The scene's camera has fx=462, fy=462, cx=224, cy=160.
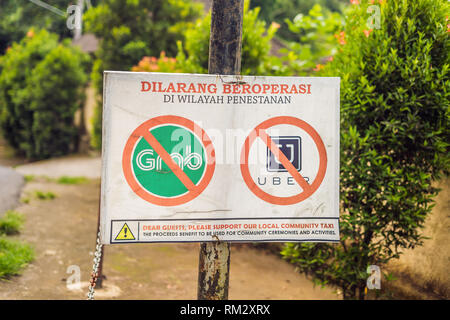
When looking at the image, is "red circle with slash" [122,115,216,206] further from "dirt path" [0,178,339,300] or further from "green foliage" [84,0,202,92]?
"green foliage" [84,0,202,92]

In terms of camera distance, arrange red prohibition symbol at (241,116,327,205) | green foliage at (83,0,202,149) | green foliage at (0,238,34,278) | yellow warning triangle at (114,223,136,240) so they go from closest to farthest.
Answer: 1. yellow warning triangle at (114,223,136,240)
2. red prohibition symbol at (241,116,327,205)
3. green foliage at (0,238,34,278)
4. green foliage at (83,0,202,149)

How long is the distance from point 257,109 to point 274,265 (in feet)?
14.2

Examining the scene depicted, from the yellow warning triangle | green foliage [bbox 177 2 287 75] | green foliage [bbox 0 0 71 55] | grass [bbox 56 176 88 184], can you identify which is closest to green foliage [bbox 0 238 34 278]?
the yellow warning triangle

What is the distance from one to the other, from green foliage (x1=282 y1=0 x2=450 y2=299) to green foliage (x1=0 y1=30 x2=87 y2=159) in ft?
40.3

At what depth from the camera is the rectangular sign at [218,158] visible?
2.50 metres

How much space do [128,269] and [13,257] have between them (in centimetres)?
142

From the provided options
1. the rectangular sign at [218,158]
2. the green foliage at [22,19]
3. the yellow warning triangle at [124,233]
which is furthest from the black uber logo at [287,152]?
the green foliage at [22,19]

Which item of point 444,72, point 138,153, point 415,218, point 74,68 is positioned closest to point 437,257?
point 415,218

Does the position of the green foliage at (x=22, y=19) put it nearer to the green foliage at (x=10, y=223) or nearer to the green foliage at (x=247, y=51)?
the green foliage at (x=10, y=223)

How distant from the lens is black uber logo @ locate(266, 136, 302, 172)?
2619 mm

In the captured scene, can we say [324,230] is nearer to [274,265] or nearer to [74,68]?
[274,265]

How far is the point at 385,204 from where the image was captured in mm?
Answer: 3811

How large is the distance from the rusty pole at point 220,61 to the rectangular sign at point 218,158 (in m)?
0.16

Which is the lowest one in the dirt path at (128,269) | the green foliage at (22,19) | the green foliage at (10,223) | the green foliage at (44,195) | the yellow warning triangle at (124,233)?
the dirt path at (128,269)
